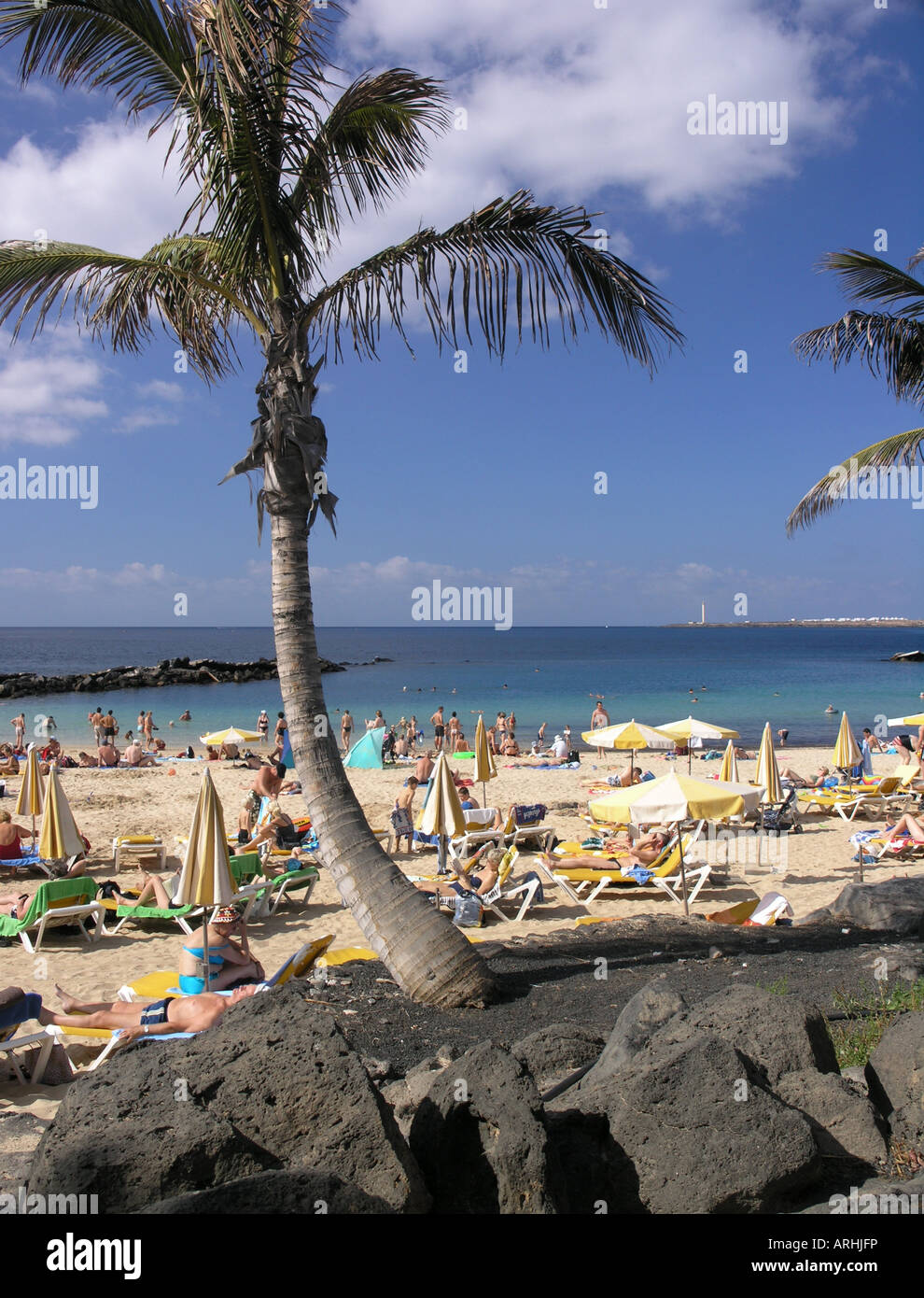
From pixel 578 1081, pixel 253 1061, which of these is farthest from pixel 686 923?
pixel 253 1061

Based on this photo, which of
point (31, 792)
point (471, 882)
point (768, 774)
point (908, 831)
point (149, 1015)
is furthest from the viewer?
point (908, 831)

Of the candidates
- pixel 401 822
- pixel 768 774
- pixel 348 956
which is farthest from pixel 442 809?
pixel 768 774

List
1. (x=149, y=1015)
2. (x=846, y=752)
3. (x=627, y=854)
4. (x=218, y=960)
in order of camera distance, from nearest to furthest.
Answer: (x=149, y=1015) → (x=218, y=960) → (x=627, y=854) → (x=846, y=752)

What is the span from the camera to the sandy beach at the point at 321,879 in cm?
846

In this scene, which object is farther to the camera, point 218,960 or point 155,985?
point 155,985

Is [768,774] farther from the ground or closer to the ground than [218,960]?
farther from the ground

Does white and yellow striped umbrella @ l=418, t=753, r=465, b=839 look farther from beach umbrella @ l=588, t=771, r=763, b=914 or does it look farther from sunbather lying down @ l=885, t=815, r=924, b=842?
sunbather lying down @ l=885, t=815, r=924, b=842

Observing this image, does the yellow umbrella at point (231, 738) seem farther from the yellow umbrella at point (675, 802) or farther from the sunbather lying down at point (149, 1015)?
the sunbather lying down at point (149, 1015)

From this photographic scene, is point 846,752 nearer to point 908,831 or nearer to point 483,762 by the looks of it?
point 908,831

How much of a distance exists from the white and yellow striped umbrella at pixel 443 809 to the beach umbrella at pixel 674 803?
1.68 m

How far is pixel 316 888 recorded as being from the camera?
11.3m

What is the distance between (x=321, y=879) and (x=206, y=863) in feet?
16.5

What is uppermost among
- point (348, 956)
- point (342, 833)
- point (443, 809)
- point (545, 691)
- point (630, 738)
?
point (342, 833)
